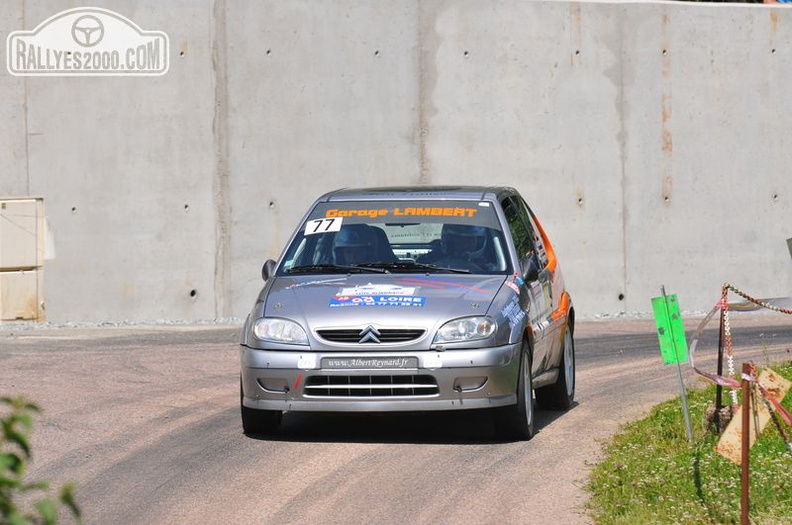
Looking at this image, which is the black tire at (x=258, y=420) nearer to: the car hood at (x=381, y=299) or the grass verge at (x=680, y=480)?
the car hood at (x=381, y=299)

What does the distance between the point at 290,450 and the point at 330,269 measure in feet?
4.79

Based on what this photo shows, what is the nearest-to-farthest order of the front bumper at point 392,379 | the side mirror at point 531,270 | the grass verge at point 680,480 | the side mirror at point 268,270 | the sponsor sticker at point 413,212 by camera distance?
the grass verge at point 680,480
the front bumper at point 392,379
the side mirror at point 531,270
the side mirror at point 268,270
the sponsor sticker at point 413,212

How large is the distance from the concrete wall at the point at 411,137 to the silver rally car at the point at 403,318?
7611 millimetres

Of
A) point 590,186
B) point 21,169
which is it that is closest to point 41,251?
point 21,169

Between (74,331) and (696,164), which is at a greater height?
(696,164)

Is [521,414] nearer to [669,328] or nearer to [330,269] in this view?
[669,328]

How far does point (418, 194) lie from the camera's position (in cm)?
1038

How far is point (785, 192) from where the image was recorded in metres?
18.5

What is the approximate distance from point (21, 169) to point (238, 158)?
8.65 ft

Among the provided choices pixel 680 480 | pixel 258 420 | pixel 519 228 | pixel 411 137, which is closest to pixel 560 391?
pixel 519 228

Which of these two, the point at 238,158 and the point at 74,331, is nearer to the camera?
the point at 74,331

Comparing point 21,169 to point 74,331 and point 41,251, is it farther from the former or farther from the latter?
point 74,331

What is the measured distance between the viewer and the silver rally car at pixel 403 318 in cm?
869

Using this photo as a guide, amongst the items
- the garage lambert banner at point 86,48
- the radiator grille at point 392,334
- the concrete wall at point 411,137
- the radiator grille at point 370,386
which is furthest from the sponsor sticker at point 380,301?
the garage lambert banner at point 86,48
